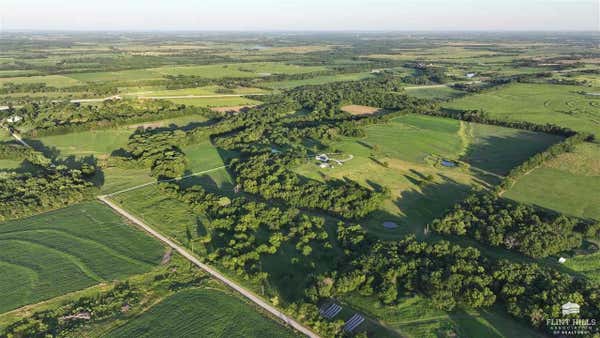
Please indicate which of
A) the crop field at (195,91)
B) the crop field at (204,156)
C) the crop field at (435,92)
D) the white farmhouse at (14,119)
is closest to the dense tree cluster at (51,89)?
the crop field at (195,91)

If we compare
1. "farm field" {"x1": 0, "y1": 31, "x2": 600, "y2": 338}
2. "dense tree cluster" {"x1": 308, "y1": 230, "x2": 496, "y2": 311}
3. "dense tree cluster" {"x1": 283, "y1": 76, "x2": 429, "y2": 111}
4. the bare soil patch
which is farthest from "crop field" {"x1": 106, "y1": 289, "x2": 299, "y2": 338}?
the bare soil patch

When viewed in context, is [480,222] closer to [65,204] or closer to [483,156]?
[483,156]

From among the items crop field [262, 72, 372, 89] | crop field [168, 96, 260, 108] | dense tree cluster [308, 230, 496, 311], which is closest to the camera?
dense tree cluster [308, 230, 496, 311]

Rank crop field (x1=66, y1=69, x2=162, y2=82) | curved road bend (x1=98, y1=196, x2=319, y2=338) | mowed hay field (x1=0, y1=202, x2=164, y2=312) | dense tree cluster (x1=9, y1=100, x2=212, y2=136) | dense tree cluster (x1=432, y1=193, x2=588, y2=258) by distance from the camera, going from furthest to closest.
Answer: crop field (x1=66, y1=69, x2=162, y2=82), dense tree cluster (x1=9, y1=100, x2=212, y2=136), dense tree cluster (x1=432, y1=193, x2=588, y2=258), mowed hay field (x1=0, y1=202, x2=164, y2=312), curved road bend (x1=98, y1=196, x2=319, y2=338)

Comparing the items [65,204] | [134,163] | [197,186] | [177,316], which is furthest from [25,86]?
[177,316]

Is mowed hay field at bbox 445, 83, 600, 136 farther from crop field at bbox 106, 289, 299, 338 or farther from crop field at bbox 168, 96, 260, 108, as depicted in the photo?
crop field at bbox 106, 289, 299, 338

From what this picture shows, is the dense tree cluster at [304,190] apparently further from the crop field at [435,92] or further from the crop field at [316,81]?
the crop field at [316,81]

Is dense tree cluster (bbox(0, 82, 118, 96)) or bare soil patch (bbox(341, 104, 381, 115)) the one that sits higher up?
dense tree cluster (bbox(0, 82, 118, 96))

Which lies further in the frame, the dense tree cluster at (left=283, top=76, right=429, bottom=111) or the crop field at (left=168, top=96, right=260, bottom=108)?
the crop field at (left=168, top=96, right=260, bottom=108)
